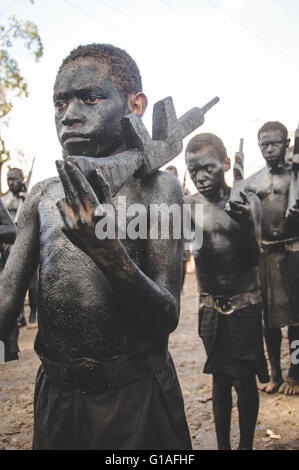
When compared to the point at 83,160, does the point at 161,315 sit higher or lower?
lower

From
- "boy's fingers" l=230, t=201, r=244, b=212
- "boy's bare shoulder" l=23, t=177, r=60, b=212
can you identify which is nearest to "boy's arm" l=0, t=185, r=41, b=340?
"boy's bare shoulder" l=23, t=177, r=60, b=212

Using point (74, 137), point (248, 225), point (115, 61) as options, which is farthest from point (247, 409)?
point (115, 61)

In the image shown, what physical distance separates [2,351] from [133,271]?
772 millimetres

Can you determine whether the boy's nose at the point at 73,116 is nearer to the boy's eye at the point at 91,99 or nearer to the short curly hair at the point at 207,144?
the boy's eye at the point at 91,99

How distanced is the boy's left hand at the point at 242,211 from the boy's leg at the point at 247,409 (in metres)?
1.09

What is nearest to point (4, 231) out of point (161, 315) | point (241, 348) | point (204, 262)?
point (204, 262)

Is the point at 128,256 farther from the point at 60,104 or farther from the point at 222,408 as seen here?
the point at 222,408

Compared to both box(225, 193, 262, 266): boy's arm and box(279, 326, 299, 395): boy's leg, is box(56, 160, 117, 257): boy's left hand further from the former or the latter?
box(279, 326, 299, 395): boy's leg

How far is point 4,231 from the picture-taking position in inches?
123

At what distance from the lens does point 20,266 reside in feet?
4.88

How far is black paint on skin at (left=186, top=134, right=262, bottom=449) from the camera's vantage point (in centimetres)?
282

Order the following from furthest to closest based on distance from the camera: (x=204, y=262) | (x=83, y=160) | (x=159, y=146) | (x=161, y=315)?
(x=204, y=262) → (x=159, y=146) → (x=161, y=315) → (x=83, y=160)

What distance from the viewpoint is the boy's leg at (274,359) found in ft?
13.6

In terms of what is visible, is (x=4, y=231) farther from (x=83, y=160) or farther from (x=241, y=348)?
(x=83, y=160)
